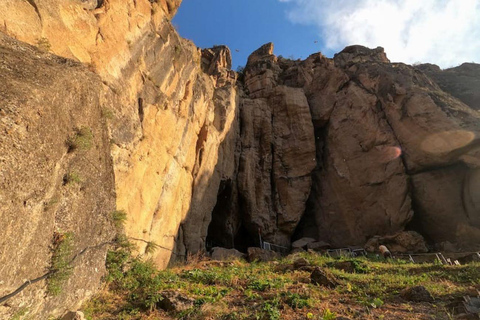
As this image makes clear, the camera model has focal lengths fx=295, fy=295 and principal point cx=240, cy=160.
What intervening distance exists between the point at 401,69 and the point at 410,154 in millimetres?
8334

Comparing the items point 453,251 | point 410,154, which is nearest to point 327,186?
point 410,154

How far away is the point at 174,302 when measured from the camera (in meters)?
6.43

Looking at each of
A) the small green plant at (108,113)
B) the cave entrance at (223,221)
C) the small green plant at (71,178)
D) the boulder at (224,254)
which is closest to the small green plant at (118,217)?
the small green plant at (71,178)

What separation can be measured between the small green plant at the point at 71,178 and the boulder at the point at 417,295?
27.0ft

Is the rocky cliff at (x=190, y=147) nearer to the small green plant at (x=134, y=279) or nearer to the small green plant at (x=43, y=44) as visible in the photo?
the small green plant at (x=43, y=44)

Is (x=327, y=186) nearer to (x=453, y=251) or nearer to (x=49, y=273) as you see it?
(x=453, y=251)

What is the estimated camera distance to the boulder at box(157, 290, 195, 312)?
20.8 ft

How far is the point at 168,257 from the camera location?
12.0 meters

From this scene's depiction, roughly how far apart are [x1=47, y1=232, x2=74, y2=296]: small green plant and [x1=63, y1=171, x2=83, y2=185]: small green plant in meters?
1.02

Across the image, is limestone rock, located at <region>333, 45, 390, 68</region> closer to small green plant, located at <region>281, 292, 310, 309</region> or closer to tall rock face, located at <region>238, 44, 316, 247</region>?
tall rock face, located at <region>238, 44, 316, 247</region>

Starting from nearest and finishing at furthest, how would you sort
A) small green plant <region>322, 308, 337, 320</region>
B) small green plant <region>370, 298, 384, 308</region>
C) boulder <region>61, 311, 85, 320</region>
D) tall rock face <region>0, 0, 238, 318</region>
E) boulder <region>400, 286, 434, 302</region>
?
tall rock face <region>0, 0, 238, 318</region>
boulder <region>61, 311, 85, 320</region>
small green plant <region>322, 308, 337, 320</region>
small green plant <region>370, 298, 384, 308</region>
boulder <region>400, 286, 434, 302</region>

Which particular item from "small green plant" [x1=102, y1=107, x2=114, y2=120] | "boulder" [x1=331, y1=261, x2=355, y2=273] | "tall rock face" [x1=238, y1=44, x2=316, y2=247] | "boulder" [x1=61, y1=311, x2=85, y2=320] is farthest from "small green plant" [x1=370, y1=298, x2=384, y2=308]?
"tall rock face" [x1=238, y1=44, x2=316, y2=247]

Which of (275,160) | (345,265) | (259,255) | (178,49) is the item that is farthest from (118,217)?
(275,160)

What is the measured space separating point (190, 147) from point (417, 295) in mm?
11320
